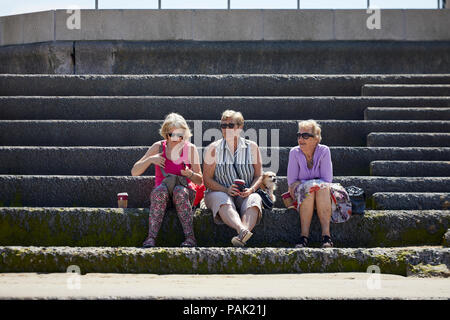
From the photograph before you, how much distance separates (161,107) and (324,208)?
8.38 feet

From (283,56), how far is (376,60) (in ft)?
4.56

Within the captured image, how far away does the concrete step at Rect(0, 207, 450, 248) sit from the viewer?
4.95 meters

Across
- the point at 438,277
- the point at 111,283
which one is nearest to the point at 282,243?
the point at 438,277

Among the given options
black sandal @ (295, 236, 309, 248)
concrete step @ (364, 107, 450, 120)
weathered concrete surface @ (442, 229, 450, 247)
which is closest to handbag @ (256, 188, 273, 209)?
black sandal @ (295, 236, 309, 248)

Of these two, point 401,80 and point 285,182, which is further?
point 401,80

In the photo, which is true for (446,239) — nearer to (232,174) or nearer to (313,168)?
(313,168)

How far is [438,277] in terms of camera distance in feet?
13.9

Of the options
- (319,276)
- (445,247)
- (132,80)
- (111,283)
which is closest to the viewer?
(111,283)

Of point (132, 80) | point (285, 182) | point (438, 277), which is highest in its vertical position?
point (132, 80)

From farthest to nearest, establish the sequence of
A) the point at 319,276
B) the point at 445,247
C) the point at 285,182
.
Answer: the point at 285,182 < the point at 445,247 < the point at 319,276

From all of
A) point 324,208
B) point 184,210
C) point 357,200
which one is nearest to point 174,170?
point 184,210

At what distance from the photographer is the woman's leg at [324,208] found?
4805mm

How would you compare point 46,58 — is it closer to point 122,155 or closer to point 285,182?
point 122,155

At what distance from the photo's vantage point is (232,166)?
16.9ft
